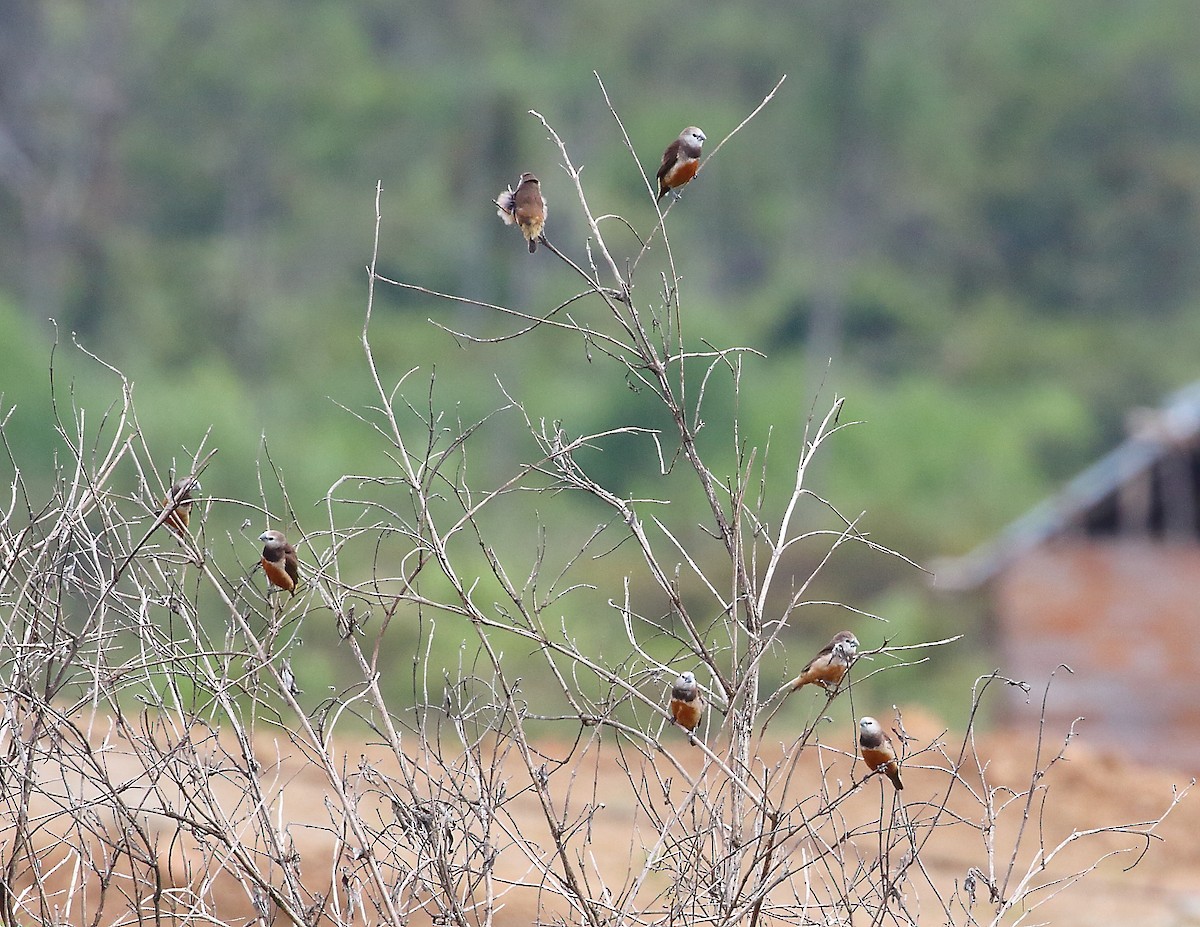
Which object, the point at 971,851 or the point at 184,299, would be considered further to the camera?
the point at 184,299

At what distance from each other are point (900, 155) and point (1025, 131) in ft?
13.8

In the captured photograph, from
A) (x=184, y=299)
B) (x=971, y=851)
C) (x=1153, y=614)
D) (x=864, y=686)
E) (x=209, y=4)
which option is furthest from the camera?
(x=209, y=4)

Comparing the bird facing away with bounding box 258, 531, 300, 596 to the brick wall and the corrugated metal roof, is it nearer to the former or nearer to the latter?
the corrugated metal roof

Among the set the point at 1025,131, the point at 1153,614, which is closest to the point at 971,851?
the point at 1153,614

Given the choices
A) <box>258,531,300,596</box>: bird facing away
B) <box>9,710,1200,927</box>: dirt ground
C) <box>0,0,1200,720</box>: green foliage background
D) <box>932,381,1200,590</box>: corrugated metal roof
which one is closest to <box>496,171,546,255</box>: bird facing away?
<box>258,531,300,596</box>: bird facing away

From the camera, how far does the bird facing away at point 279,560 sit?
10.3 feet

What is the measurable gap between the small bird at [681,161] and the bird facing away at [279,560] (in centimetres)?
117

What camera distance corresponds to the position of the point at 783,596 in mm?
16781

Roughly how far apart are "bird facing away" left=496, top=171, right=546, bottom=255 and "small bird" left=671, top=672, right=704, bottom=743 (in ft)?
3.30

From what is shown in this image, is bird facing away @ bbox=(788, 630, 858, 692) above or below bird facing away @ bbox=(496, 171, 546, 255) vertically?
below

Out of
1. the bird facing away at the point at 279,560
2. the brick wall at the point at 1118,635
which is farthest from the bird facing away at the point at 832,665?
the brick wall at the point at 1118,635

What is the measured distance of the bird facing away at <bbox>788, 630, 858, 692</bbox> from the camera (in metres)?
3.24

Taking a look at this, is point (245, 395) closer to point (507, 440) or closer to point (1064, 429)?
point (507, 440)

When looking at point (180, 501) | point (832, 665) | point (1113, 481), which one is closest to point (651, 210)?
point (1113, 481)
